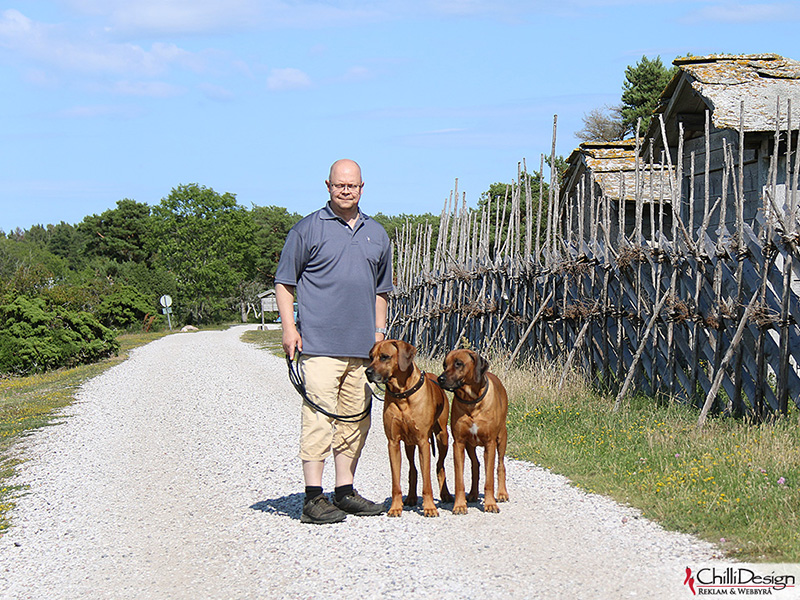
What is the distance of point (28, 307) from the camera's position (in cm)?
2319

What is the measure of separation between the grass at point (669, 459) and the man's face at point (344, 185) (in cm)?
283

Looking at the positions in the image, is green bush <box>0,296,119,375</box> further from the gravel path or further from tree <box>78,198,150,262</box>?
tree <box>78,198,150,262</box>

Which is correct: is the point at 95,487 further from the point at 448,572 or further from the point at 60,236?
the point at 60,236

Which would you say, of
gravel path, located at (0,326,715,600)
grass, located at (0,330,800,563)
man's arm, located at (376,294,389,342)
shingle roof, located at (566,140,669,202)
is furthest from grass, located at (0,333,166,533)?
shingle roof, located at (566,140,669,202)

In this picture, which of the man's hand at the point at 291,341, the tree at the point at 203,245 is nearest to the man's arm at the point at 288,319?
the man's hand at the point at 291,341

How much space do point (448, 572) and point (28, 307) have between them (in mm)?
21394

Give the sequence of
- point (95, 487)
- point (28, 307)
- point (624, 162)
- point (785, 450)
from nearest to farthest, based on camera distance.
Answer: point (785, 450) → point (95, 487) → point (624, 162) → point (28, 307)

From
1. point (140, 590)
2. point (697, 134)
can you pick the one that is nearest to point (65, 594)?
point (140, 590)

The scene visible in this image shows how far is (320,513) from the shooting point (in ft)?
18.9

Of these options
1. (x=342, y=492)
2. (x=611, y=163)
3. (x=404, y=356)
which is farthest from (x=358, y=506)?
(x=611, y=163)

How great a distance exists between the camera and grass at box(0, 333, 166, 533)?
26.1 feet

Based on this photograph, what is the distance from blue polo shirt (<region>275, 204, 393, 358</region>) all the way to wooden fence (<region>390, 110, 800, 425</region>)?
3.77 metres

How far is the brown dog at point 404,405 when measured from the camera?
18.2 feet

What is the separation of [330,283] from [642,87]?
38.2 m
